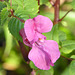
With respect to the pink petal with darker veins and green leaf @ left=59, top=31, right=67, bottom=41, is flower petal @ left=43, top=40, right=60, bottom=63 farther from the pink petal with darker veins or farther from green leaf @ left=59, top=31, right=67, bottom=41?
green leaf @ left=59, top=31, right=67, bottom=41

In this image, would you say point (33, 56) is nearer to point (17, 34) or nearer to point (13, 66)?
point (17, 34)

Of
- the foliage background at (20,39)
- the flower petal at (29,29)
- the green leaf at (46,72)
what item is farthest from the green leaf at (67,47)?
the flower petal at (29,29)

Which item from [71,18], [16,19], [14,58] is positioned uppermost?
[16,19]

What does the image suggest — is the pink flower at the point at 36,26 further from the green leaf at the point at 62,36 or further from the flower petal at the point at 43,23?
the green leaf at the point at 62,36

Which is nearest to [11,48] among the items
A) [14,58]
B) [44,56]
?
[14,58]

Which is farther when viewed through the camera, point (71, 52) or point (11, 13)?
point (71, 52)

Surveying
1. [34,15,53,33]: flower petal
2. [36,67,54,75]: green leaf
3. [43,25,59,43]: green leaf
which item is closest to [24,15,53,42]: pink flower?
[34,15,53,33]: flower petal
